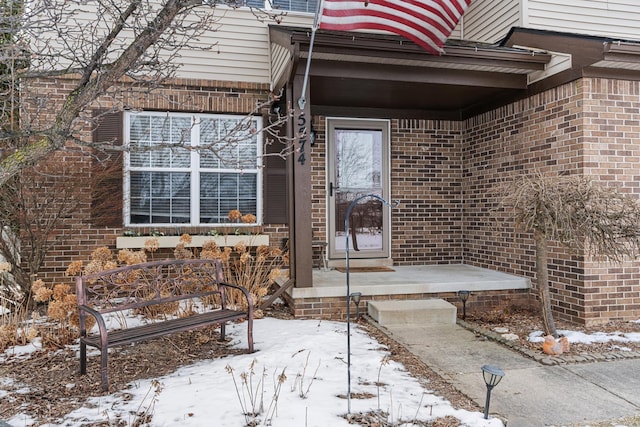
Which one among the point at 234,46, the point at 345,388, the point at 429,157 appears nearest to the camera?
the point at 345,388

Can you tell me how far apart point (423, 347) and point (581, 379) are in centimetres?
130

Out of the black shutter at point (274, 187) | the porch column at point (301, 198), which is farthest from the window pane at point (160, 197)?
the porch column at point (301, 198)

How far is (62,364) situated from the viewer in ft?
13.1

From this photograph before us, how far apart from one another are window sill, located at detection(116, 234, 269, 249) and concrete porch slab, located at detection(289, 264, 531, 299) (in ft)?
3.25

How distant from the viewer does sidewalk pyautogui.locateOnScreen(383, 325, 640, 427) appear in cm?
303

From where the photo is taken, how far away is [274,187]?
7090mm

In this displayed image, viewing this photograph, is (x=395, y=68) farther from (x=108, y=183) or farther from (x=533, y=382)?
(x=108, y=183)

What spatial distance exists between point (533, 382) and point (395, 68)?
12.3 ft

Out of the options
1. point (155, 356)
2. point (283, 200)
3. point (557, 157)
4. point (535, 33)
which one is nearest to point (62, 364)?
point (155, 356)

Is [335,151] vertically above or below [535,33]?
below

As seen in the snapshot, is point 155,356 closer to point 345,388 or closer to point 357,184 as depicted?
point 345,388

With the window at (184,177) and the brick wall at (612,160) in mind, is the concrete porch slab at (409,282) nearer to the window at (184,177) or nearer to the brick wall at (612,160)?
the brick wall at (612,160)

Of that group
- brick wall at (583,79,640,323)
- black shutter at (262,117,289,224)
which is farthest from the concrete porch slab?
black shutter at (262,117,289,224)

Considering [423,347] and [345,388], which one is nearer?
[345,388]
